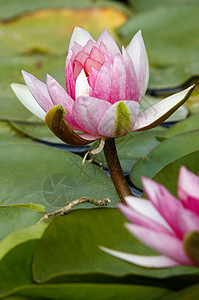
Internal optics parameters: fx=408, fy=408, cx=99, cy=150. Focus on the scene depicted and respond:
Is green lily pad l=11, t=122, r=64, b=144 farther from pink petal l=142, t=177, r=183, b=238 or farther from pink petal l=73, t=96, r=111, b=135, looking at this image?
pink petal l=142, t=177, r=183, b=238

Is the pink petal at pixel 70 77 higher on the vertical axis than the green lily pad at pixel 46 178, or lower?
higher

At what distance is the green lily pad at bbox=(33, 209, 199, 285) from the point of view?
2.53 ft

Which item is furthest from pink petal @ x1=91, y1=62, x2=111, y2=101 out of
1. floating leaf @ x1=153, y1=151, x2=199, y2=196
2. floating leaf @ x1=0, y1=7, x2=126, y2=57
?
floating leaf @ x1=0, y1=7, x2=126, y2=57

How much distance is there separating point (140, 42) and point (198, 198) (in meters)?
0.54

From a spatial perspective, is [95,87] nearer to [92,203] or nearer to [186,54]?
[92,203]

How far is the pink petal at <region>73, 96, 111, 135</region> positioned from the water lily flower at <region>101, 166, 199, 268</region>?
0.28 meters

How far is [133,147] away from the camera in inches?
55.8

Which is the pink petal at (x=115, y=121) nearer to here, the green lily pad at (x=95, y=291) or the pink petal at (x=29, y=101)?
the pink petal at (x=29, y=101)

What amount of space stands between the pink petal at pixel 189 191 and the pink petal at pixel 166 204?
1 cm

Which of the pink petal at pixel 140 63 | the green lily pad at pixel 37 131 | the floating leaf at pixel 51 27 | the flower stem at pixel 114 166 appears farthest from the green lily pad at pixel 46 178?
the floating leaf at pixel 51 27

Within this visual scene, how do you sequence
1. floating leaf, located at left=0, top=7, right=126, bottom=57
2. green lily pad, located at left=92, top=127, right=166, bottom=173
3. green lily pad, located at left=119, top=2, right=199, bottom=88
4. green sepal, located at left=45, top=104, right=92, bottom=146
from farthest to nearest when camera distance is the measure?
floating leaf, located at left=0, top=7, right=126, bottom=57, green lily pad, located at left=119, top=2, right=199, bottom=88, green lily pad, located at left=92, top=127, right=166, bottom=173, green sepal, located at left=45, top=104, right=92, bottom=146

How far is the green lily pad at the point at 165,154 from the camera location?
1238mm

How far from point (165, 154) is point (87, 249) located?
55 cm

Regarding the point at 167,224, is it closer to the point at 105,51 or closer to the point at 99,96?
the point at 99,96
